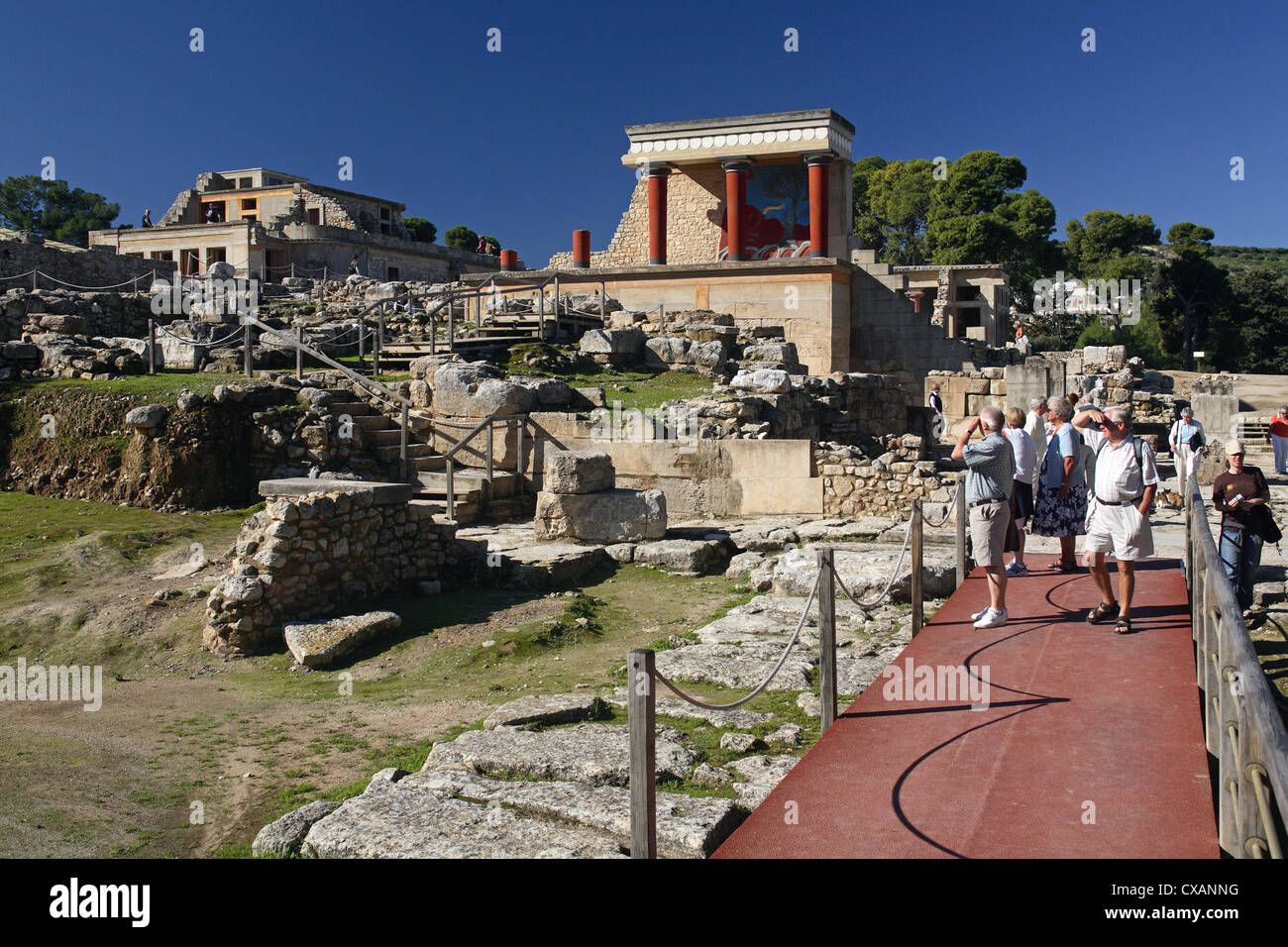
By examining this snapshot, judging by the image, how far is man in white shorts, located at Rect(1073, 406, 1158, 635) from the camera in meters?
6.83

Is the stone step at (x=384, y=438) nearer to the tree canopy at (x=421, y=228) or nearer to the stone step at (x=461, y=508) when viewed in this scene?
the stone step at (x=461, y=508)

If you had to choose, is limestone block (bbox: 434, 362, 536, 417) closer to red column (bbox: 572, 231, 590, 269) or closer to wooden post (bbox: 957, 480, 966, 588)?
wooden post (bbox: 957, 480, 966, 588)

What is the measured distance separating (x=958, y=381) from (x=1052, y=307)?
33.8 meters

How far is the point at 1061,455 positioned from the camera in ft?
28.0

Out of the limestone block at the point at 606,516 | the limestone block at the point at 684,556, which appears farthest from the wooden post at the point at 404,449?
the limestone block at the point at 684,556

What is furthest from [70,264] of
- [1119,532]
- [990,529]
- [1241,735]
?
[1241,735]

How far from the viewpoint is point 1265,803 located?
289 centimetres

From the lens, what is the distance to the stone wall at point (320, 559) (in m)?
8.30

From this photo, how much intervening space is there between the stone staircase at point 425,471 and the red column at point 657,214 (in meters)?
14.1

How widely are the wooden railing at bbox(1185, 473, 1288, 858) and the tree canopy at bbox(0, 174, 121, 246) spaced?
6482cm

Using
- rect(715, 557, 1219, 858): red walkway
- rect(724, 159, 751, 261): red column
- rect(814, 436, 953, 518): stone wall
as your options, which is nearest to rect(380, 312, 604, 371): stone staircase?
rect(724, 159, 751, 261): red column

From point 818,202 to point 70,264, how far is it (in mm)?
20117
